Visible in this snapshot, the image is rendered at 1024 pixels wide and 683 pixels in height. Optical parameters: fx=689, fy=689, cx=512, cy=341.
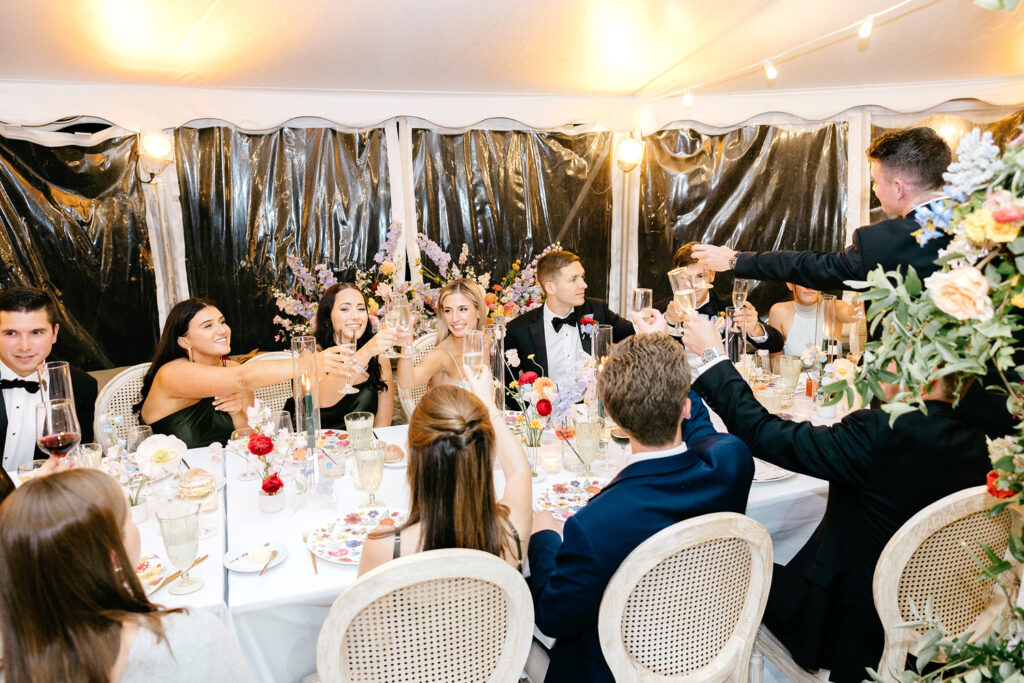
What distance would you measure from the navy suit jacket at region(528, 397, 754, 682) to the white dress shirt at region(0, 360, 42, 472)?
248 cm

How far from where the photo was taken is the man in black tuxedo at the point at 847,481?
1.91 meters

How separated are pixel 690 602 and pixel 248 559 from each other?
120cm

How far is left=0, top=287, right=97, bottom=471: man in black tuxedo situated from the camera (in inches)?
118

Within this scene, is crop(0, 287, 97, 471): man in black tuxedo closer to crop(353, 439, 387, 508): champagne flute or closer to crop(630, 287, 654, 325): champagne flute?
crop(353, 439, 387, 508): champagne flute

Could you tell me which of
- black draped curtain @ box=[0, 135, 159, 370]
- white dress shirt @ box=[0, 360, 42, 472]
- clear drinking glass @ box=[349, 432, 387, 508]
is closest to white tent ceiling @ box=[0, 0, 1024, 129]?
black draped curtain @ box=[0, 135, 159, 370]

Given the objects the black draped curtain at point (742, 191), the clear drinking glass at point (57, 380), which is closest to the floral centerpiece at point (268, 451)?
the clear drinking glass at point (57, 380)

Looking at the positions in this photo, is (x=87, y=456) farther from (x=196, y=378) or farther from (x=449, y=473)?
(x=449, y=473)

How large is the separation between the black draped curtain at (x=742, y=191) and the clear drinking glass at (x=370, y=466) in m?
4.14

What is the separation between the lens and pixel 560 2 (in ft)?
11.4

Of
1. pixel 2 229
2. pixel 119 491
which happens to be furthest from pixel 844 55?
pixel 2 229

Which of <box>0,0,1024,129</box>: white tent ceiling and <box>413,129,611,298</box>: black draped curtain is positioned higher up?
<box>0,0,1024,129</box>: white tent ceiling

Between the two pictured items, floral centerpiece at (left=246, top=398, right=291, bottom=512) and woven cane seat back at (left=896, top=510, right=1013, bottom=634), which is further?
floral centerpiece at (left=246, top=398, right=291, bottom=512)

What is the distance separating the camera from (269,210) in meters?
5.27

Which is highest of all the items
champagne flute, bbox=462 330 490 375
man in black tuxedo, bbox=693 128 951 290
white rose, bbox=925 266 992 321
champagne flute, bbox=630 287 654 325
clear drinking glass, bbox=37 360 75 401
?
man in black tuxedo, bbox=693 128 951 290
